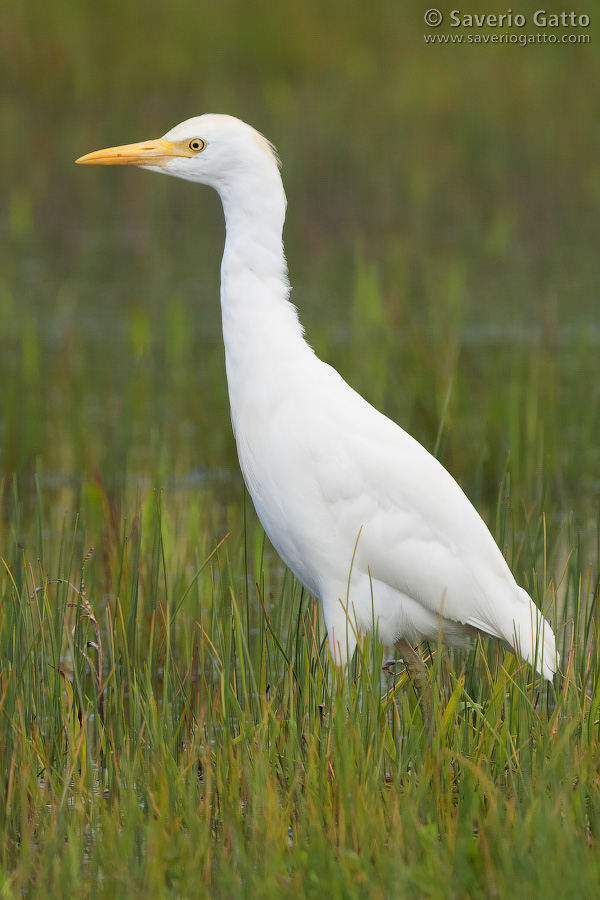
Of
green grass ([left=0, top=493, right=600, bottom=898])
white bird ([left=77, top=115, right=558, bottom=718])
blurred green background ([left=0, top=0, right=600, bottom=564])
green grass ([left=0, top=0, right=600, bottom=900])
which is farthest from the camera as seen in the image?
blurred green background ([left=0, top=0, right=600, bottom=564])

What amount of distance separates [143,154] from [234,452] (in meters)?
2.99

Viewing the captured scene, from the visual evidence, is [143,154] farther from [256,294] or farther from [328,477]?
[328,477]

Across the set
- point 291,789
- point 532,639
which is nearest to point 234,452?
point 532,639

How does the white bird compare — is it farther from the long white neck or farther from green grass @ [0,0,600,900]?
green grass @ [0,0,600,900]

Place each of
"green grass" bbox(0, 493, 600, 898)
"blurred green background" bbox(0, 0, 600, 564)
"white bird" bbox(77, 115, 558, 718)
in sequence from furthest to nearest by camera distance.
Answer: "blurred green background" bbox(0, 0, 600, 564) → "white bird" bbox(77, 115, 558, 718) → "green grass" bbox(0, 493, 600, 898)

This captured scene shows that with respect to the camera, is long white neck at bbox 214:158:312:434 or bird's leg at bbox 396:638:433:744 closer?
long white neck at bbox 214:158:312:434

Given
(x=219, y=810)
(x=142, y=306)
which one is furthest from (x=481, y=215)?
(x=219, y=810)

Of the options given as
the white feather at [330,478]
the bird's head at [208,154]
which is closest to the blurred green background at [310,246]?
the white feather at [330,478]

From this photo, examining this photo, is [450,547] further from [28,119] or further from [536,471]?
[28,119]

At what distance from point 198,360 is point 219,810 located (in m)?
5.59

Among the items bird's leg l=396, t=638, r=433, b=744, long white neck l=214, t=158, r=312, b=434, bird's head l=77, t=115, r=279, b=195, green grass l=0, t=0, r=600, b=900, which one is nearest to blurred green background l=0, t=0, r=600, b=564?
green grass l=0, t=0, r=600, b=900

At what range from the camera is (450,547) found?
380cm

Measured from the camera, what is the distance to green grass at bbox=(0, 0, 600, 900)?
3037mm

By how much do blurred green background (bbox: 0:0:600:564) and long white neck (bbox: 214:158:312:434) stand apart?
0.50 metres
